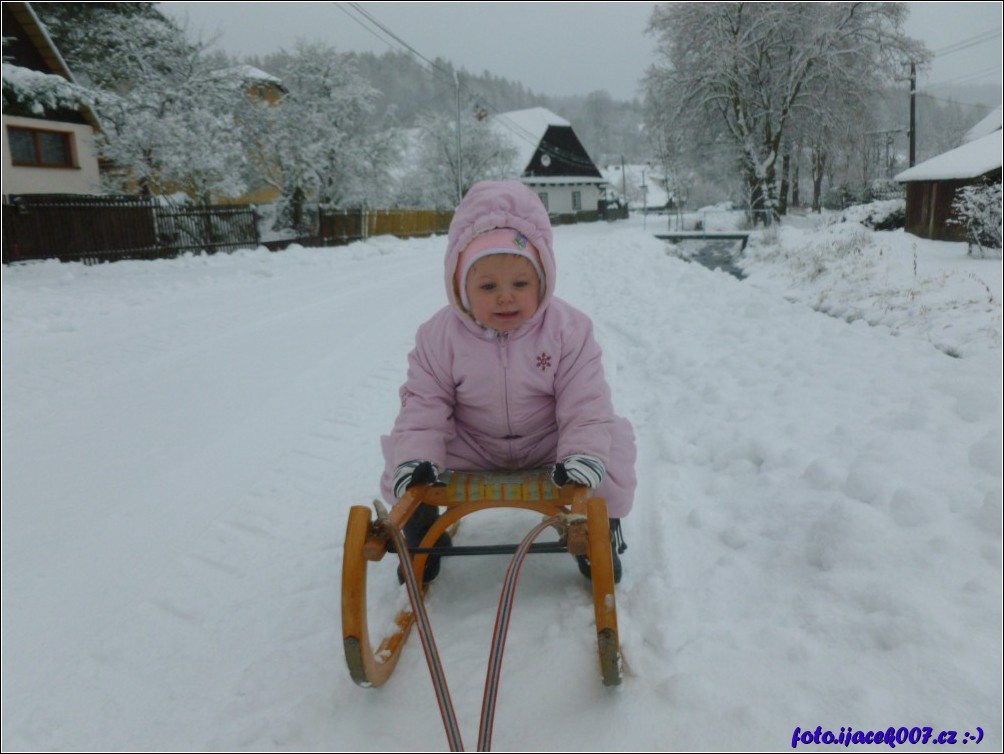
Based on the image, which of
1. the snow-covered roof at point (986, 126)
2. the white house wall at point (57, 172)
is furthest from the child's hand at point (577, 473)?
the white house wall at point (57, 172)

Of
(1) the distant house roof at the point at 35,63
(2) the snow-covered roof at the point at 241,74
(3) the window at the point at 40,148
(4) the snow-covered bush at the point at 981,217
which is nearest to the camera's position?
(4) the snow-covered bush at the point at 981,217

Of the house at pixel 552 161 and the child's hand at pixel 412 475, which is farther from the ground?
the house at pixel 552 161

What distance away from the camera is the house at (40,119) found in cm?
1419

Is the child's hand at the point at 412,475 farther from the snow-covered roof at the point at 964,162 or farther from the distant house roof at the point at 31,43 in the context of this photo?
the distant house roof at the point at 31,43

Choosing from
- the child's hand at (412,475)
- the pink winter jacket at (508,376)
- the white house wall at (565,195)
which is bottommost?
the child's hand at (412,475)

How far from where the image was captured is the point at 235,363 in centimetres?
541

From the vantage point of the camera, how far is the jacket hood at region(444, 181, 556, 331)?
217 cm

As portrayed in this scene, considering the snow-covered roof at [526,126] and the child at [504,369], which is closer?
the child at [504,369]

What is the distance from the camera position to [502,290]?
7.01 feet

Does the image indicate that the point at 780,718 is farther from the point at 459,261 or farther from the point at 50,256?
the point at 50,256

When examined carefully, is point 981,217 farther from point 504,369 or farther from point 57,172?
point 57,172

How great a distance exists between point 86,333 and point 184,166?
12508 millimetres

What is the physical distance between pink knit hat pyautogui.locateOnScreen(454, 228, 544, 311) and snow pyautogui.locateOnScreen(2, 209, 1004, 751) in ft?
3.56

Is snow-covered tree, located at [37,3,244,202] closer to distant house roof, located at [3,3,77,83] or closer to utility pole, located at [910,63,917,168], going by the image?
distant house roof, located at [3,3,77,83]
